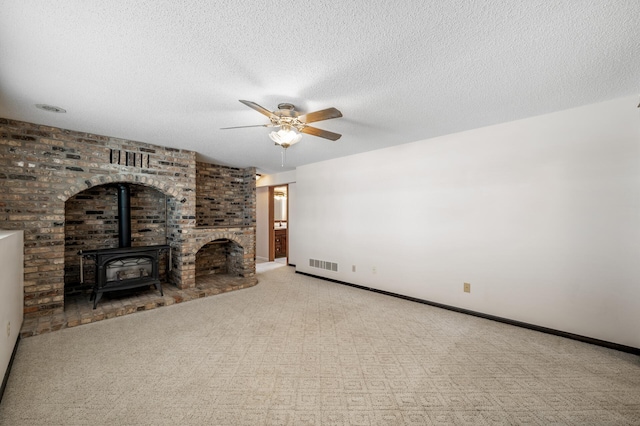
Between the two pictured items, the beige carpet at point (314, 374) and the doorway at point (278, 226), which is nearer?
the beige carpet at point (314, 374)

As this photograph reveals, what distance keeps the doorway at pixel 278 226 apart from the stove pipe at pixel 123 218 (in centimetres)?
335

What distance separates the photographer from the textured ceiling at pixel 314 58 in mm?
1468

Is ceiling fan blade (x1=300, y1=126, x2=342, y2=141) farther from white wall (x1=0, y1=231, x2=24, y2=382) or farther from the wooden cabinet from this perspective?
the wooden cabinet

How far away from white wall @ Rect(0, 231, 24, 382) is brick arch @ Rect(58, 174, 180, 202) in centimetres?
72

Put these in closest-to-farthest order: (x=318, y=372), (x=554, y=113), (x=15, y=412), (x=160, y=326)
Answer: (x=15, y=412) → (x=318, y=372) → (x=554, y=113) → (x=160, y=326)

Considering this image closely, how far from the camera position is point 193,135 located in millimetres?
3635

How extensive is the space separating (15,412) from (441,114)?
439cm

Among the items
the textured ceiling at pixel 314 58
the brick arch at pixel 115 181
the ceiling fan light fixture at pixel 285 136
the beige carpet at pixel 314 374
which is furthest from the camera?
the brick arch at pixel 115 181

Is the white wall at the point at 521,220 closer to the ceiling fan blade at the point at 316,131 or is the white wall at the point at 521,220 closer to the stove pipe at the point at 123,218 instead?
the ceiling fan blade at the point at 316,131

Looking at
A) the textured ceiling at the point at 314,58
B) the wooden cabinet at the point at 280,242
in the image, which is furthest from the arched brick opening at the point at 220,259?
the textured ceiling at the point at 314,58

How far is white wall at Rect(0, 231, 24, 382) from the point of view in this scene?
2.06 m

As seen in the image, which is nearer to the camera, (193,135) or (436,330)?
(436,330)

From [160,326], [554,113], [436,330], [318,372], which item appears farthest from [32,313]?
[554,113]

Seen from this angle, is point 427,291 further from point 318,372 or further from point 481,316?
point 318,372
